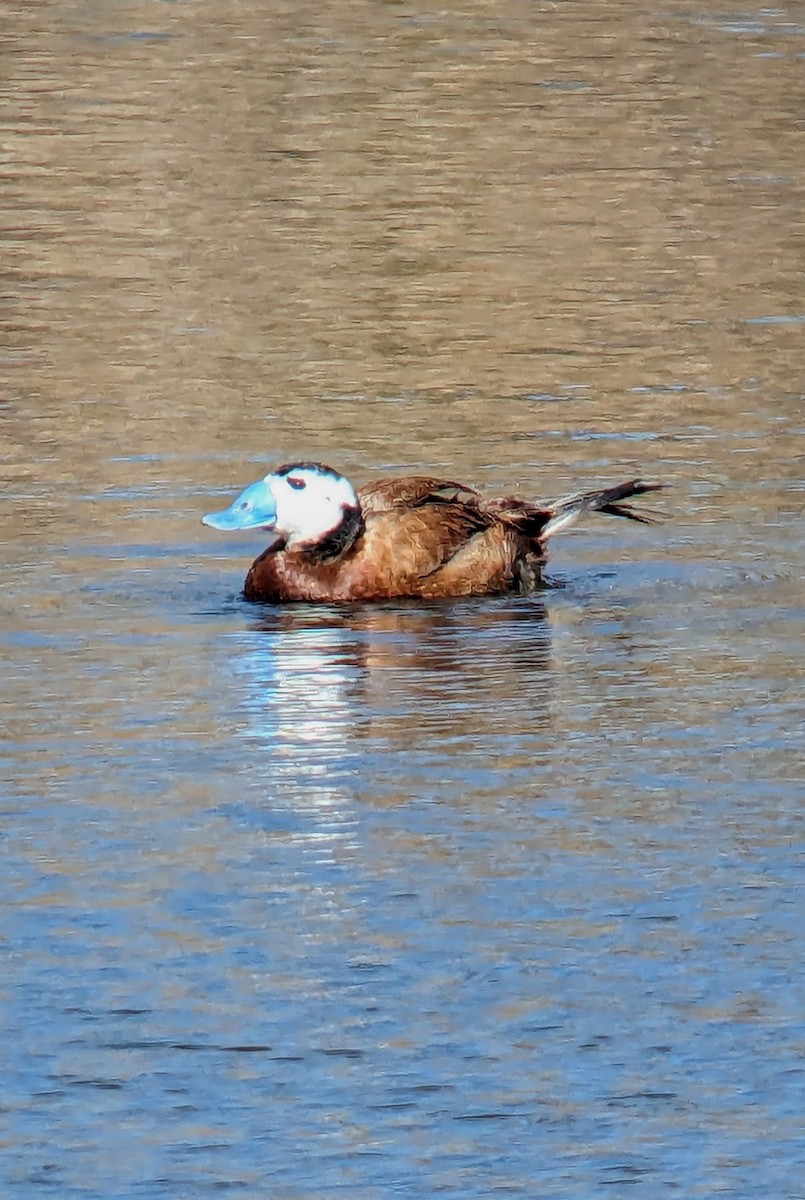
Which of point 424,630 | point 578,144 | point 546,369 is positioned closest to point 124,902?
point 424,630

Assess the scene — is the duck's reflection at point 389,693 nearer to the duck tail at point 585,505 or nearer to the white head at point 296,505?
the white head at point 296,505

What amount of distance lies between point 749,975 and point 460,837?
1.22m

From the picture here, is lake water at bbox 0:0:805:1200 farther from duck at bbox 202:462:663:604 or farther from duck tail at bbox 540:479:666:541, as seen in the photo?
duck tail at bbox 540:479:666:541

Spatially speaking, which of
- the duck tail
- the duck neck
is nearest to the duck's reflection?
the duck neck

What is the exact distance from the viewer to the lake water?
555 cm

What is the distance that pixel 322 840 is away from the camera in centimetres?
716

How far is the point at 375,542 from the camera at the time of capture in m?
10.4

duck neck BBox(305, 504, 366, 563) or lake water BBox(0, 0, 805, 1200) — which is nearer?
lake water BBox(0, 0, 805, 1200)

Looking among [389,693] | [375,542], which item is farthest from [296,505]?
[389,693]

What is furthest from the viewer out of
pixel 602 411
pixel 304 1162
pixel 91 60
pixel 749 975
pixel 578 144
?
pixel 91 60

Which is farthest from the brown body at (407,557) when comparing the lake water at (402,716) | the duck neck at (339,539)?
the lake water at (402,716)

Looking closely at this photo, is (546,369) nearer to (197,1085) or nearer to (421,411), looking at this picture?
(421,411)

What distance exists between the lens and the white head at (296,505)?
1038 centimetres

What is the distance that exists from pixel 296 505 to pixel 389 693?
1.78 meters
